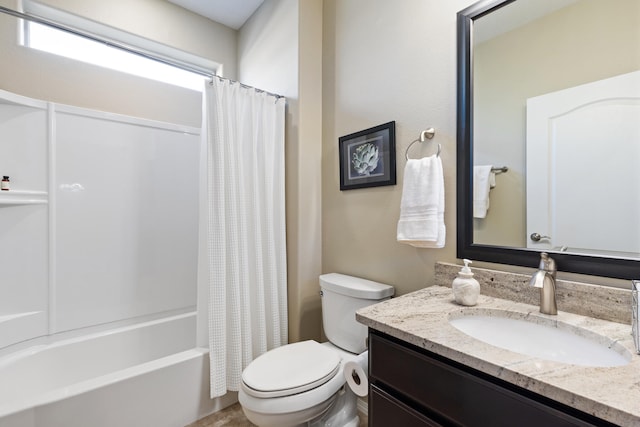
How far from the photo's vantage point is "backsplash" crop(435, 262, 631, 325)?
86 centimetres

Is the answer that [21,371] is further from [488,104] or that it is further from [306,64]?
[488,104]

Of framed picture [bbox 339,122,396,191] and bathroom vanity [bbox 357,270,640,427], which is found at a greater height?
framed picture [bbox 339,122,396,191]

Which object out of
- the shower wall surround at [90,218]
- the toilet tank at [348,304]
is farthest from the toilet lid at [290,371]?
the shower wall surround at [90,218]

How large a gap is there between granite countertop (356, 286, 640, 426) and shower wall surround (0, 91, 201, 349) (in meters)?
1.86

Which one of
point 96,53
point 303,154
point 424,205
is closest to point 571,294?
point 424,205

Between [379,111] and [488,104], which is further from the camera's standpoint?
[379,111]

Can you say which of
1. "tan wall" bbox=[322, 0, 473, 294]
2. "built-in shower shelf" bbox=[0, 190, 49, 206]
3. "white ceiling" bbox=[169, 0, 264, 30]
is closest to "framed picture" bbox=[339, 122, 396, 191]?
"tan wall" bbox=[322, 0, 473, 294]

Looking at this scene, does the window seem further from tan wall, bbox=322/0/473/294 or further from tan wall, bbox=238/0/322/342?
tan wall, bbox=322/0/473/294

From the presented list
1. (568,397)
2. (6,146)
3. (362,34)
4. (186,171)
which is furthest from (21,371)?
(362,34)

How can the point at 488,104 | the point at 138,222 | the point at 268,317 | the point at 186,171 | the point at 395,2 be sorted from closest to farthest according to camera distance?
the point at 488,104 → the point at 395,2 → the point at 268,317 → the point at 138,222 → the point at 186,171

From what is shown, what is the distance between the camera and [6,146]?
1714mm

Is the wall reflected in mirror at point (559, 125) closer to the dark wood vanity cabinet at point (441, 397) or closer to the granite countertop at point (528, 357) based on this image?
the granite countertop at point (528, 357)

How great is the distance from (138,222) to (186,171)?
1.72ft

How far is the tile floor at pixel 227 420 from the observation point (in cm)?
160
